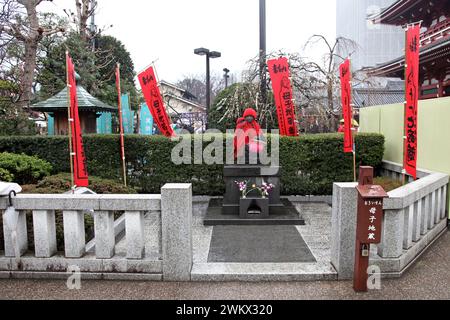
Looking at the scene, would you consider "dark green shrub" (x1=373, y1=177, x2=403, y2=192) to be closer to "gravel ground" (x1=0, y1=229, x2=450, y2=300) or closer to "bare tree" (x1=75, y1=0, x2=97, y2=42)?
"gravel ground" (x1=0, y1=229, x2=450, y2=300)

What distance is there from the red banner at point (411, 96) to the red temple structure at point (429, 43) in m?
6.88

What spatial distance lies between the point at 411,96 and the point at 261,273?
4228 millimetres

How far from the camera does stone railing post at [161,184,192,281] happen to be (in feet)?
14.0

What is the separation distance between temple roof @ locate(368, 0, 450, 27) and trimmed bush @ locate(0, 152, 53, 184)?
15876mm

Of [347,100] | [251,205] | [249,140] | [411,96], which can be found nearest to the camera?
[411,96]

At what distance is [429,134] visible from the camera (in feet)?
23.6

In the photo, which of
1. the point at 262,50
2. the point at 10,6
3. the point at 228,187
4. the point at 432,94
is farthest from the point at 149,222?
the point at 432,94

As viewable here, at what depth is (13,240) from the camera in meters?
4.38

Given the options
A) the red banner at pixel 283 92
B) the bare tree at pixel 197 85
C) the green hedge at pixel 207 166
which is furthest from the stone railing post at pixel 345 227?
the bare tree at pixel 197 85

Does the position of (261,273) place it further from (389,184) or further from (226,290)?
(389,184)

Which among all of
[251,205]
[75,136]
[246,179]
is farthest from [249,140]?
[75,136]

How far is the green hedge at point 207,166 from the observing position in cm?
923
